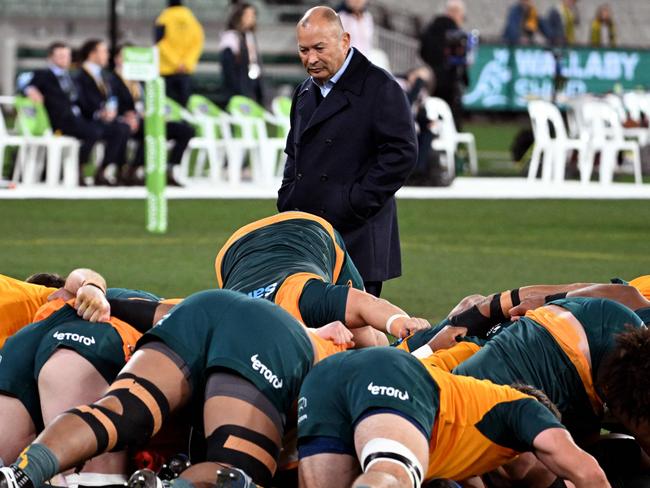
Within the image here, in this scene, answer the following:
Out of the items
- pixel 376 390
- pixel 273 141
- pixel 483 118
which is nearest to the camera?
pixel 376 390

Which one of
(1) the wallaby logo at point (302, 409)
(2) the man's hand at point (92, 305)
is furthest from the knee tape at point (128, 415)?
(2) the man's hand at point (92, 305)

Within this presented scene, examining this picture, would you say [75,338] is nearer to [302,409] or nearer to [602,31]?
[302,409]

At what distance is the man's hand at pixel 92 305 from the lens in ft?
19.0

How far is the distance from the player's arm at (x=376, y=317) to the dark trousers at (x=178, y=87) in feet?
46.8

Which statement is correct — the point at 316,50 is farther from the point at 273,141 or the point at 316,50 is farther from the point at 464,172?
the point at 464,172

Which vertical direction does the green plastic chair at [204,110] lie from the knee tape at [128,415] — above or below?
below

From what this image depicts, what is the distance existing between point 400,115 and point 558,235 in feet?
23.5

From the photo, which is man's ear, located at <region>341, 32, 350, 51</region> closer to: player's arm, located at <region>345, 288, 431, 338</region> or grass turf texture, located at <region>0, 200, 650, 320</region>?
player's arm, located at <region>345, 288, 431, 338</region>

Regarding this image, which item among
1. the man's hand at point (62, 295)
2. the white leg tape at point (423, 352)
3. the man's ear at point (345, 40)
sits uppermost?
the man's ear at point (345, 40)

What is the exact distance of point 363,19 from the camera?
1830 cm

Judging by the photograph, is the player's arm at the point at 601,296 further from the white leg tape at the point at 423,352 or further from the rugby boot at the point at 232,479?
the rugby boot at the point at 232,479

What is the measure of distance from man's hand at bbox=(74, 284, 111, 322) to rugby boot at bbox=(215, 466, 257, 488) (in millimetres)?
1198

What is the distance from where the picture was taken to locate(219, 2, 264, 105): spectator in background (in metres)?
19.7

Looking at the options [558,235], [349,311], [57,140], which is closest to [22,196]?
[57,140]
